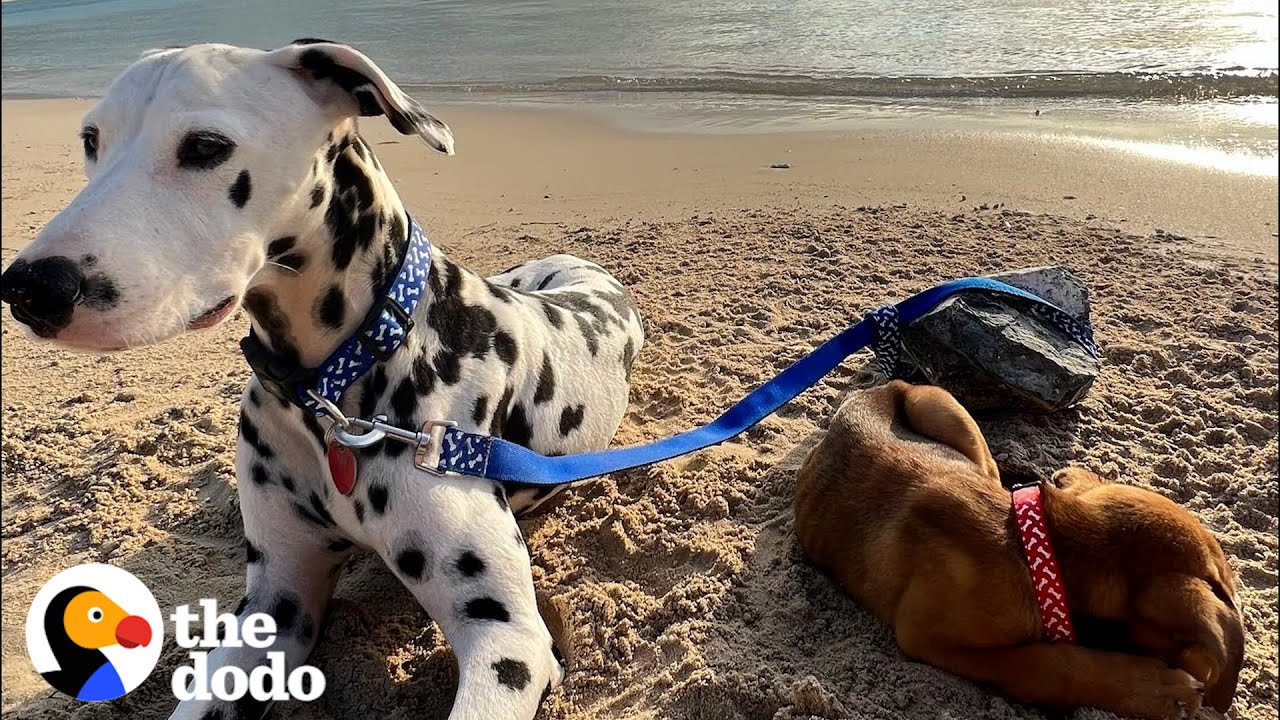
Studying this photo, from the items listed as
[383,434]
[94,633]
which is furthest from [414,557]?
[94,633]

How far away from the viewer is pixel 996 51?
12.7 metres

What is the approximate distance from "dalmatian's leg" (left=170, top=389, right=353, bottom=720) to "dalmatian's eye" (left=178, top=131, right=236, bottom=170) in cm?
96

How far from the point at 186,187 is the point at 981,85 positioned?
11103mm

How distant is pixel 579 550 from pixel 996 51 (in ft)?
37.9

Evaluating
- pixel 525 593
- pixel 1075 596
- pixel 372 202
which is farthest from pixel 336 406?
pixel 1075 596

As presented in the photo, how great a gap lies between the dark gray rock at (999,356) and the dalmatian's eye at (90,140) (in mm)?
3406

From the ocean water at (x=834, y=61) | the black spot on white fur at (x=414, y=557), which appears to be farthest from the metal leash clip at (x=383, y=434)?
the ocean water at (x=834, y=61)

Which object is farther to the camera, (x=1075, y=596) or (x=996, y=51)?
(x=996, y=51)

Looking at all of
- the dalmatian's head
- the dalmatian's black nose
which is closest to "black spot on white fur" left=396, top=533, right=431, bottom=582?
the dalmatian's head

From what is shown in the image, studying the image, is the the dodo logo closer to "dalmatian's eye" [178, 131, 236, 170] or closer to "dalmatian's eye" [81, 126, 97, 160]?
"dalmatian's eye" [81, 126, 97, 160]

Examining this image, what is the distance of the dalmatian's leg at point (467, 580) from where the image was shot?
2.63 metres

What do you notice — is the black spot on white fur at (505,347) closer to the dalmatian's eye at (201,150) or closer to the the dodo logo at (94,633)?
the dalmatian's eye at (201,150)

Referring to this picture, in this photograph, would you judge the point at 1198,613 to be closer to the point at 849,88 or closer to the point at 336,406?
the point at 336,406

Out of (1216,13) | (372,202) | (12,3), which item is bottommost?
(12,3)
